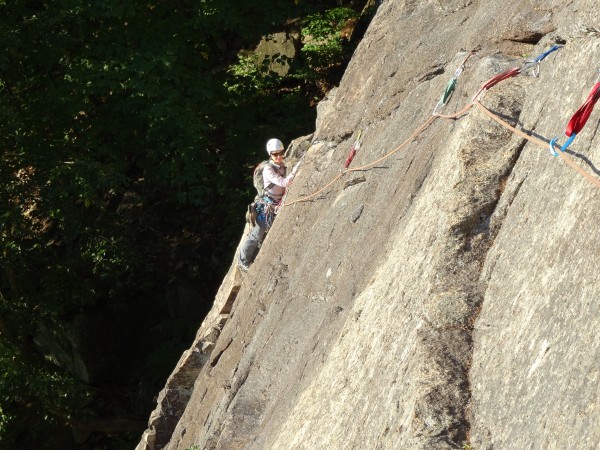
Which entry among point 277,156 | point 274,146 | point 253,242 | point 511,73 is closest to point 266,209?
point 253,242

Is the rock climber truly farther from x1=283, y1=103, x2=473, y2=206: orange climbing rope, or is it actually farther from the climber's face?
x1=283, y1=103, x2=473, y2=206: orange climbing rope

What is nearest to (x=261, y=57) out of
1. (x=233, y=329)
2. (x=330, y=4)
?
(x=330, y=4)

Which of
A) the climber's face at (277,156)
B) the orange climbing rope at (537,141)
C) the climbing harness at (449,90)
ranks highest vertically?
the orange climbing rope at (537,141)

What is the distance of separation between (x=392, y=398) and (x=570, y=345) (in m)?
1.20

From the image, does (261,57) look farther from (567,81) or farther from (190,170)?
(567,81)

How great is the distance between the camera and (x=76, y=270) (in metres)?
15.8

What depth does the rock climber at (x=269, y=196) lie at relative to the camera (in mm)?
9806

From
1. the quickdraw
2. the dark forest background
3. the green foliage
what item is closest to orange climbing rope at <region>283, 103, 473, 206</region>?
the quickdraw

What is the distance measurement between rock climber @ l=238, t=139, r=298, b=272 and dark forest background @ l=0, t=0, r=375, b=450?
371 centimetres

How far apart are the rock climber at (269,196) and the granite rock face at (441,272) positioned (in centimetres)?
74

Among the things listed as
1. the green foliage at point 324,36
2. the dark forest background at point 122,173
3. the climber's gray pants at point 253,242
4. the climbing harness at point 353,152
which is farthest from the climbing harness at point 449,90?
the green foliage at point 324,36

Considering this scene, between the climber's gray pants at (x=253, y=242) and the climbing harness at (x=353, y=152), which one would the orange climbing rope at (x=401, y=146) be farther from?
the climber's gray pants at (x=253, y=242)

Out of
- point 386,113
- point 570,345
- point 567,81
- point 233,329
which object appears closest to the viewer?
point 570,345

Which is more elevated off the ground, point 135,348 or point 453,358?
point 453,358
